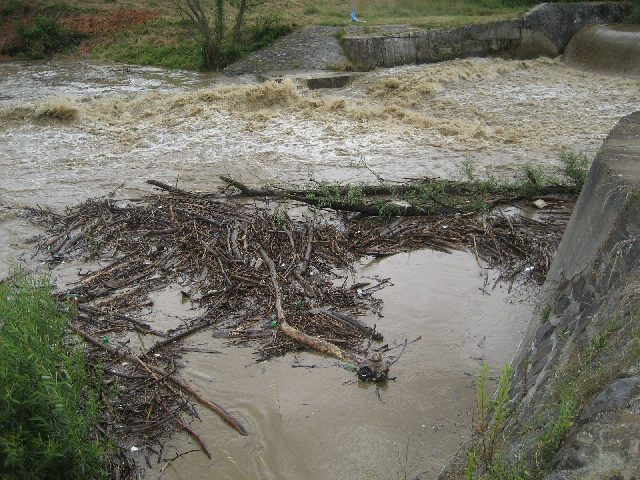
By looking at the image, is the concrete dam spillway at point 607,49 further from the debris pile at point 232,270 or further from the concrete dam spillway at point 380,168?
the debris pile at point 232,270

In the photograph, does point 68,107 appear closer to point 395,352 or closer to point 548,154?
point 548,154

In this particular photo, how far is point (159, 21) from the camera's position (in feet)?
86.2

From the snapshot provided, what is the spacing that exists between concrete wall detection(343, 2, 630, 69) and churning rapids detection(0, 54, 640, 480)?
1.02m

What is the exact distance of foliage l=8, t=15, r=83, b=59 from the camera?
82.0 feet

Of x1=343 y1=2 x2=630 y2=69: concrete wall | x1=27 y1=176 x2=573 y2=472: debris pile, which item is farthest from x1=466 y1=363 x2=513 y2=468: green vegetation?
x1=343 y1=2 x2=630 y2=69: concrete wall

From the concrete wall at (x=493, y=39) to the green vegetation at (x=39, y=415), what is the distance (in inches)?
693

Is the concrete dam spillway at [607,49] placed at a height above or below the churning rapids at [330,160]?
→ above

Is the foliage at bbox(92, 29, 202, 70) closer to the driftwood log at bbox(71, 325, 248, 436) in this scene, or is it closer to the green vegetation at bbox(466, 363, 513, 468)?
the driftwood log at bbox(71, 325, 248, 436)

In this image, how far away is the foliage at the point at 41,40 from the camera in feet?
82.0

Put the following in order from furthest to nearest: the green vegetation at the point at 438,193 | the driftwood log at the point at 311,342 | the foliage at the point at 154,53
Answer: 1. the foliage at the point at 154,53
2. the green vegetation at the point at 438,193
3. the driftwood log at the point at 311,342

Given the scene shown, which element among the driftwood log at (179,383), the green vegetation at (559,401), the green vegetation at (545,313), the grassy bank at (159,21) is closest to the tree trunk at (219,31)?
the grassy bank at (159,21)

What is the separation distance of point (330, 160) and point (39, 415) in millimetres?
8461

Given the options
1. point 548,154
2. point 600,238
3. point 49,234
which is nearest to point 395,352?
point 600,238

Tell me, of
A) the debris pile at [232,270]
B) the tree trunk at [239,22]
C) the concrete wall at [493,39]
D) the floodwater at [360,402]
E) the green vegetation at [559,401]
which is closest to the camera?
the green vegetation at [559,401]
